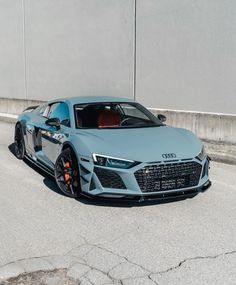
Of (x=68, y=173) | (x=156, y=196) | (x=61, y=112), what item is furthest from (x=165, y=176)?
(x=61, y=112)

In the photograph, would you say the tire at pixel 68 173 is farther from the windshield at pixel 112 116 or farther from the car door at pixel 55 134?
the windshield at pixel 112 116

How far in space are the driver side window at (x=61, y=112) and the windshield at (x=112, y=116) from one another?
152 millimetres

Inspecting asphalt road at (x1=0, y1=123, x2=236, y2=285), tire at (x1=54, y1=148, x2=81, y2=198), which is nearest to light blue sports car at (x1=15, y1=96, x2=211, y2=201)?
tire at (x1=54, y1=148, x2=81, y2=198)

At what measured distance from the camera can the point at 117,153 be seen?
5.27 metres

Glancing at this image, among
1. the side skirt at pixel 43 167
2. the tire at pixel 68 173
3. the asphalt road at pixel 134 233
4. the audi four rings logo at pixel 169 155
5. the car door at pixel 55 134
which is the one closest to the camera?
the asphalt road at pixel 134 233

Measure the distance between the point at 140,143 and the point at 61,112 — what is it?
179 centimetres

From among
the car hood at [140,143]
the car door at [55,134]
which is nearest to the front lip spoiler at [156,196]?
the car hood at [140,143]

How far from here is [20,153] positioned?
845 cm

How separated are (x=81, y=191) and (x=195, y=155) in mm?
1517

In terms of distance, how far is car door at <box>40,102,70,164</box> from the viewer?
20.6ft

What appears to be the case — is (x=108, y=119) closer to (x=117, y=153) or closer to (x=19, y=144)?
(x=117, y=153)

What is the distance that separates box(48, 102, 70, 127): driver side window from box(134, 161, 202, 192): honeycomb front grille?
173 centimetres

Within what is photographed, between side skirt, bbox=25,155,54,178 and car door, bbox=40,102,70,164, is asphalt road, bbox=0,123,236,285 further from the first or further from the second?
car door, bbox=40,102,70,164

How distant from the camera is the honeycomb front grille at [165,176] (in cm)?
514
